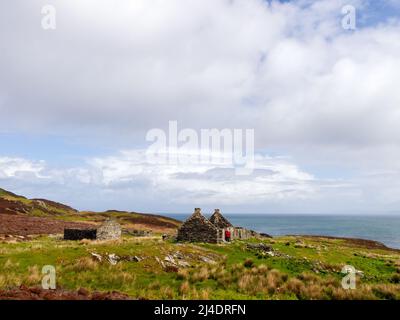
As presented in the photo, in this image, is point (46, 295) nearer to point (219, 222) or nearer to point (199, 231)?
point (199, 231)

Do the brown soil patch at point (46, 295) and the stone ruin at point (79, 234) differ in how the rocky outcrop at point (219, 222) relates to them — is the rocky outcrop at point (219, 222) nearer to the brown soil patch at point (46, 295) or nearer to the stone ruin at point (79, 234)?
the stone ruin at point (79, 234)

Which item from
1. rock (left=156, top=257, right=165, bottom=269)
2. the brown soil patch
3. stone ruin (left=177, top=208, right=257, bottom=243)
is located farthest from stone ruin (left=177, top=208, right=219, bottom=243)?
the brown soil patch

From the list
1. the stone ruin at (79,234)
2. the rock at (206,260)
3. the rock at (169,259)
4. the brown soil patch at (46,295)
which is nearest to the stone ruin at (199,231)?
the rock at (206,260)

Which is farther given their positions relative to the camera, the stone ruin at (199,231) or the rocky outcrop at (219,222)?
the rocky outcrop at (219,222)

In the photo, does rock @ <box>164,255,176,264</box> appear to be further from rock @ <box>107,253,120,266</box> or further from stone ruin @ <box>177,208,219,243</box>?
stone ruin @ <box>177,208,219,243</box>

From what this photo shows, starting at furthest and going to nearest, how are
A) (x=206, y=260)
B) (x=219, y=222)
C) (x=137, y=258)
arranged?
(x=219, y=222), (x=206, y=260), (x=137, y=258)

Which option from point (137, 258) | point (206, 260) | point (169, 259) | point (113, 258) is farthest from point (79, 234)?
point (206, 260)

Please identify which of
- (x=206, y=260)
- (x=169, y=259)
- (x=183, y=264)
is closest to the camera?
(x=183, y=264)

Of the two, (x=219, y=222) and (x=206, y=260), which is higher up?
(x=219, y=222)

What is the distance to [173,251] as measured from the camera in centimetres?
3103

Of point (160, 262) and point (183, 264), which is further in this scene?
point (183, 264)

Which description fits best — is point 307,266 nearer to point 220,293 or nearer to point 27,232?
point 220,293
